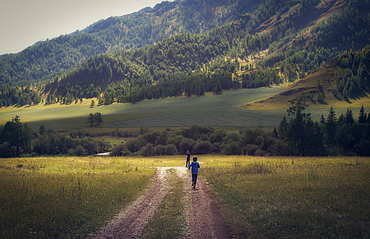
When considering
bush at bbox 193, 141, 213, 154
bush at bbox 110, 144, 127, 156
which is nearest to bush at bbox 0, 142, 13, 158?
bush at bbox 110, 144, 127, 156

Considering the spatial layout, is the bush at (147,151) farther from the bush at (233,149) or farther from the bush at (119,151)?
the bush at (233,149)

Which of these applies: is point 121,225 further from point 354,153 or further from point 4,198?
point 354,153

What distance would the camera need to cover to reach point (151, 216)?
12.7m

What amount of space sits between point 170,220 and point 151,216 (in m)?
1.20

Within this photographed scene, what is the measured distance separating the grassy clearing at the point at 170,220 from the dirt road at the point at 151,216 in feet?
1.06

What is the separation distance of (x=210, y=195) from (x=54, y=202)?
9.93 metres

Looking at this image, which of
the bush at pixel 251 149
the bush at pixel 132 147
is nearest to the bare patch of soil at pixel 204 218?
the bush at pixel 251 149

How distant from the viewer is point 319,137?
68500 millimetres

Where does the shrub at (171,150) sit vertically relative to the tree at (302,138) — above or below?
below

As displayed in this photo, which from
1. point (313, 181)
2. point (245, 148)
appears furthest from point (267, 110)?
point (313, 181)

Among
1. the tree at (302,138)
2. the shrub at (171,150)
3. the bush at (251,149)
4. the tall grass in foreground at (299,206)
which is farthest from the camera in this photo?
the shrub at (171,150)

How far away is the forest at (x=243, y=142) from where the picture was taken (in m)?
67.9

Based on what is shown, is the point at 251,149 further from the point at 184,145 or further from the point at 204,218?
the point at 204,218

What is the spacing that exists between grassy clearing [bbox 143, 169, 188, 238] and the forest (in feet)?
192
